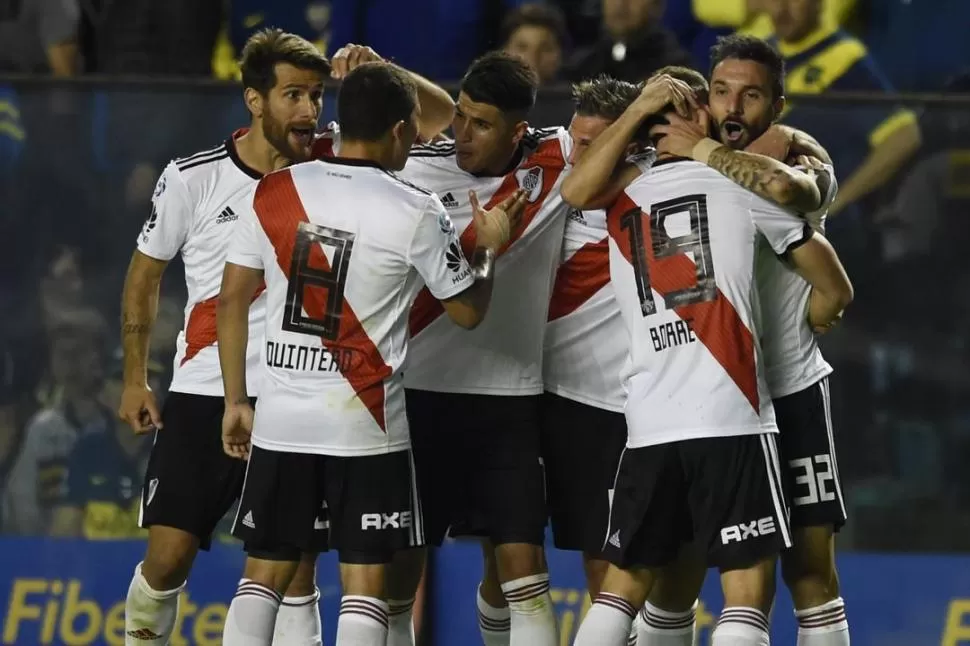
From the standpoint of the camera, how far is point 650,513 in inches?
190

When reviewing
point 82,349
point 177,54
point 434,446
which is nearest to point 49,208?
point 82,349

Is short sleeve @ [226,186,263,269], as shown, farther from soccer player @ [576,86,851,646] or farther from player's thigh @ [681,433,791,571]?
player's thigh @ [681,433,791,571]

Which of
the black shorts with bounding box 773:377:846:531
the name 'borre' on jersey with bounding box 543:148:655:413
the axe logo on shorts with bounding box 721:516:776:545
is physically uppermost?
the name 'borre' on jersey with bounding box 543:148:655:413

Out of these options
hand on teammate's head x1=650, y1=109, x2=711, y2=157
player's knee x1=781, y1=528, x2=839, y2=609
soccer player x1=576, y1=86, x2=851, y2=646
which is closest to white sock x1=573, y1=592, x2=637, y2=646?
soccer player x1=576, y1=86, x2=851, y2=646

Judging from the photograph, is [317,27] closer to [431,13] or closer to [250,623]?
[431,13]

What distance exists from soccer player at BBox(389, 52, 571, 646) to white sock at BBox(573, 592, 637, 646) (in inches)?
20.4

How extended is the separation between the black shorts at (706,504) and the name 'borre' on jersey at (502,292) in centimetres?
81

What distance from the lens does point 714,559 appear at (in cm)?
478

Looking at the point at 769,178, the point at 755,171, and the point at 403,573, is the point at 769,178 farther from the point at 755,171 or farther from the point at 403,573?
the point at 403,573

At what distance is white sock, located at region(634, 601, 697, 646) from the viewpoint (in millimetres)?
5391

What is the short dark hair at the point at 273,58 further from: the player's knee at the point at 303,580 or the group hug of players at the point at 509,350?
the player's knee at the point at 303,580

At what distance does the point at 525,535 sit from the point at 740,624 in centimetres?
87

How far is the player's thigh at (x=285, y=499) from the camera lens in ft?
16.1

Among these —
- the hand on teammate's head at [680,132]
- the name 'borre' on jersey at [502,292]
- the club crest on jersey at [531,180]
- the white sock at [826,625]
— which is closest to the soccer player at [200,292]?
the name 'borre' on jersey at [502,292]
